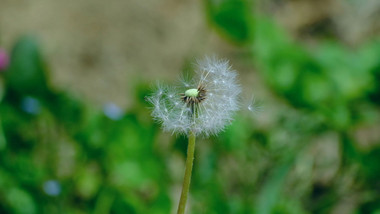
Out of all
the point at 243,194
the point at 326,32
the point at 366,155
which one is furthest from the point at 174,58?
the point at 366,155

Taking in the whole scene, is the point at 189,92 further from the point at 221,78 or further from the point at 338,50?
the point at 338,50

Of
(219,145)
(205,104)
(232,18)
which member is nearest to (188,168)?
(205,104)

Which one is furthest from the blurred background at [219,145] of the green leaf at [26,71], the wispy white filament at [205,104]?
the wispy white filament at [205,104]

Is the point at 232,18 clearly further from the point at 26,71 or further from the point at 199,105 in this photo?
the point at 199,105

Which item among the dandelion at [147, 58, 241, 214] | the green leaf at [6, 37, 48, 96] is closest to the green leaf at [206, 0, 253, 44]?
the green leaf at [6, 37, 48, 96]

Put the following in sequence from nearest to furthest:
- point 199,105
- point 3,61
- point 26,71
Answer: point 199,105 < point 26,71 < point 3,61

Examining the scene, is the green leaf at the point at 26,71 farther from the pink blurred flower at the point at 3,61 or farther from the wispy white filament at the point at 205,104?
the wispy white filament at the point at 205,104

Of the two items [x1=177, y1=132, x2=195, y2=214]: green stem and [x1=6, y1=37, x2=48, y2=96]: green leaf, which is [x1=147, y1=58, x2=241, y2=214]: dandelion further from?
[x1=6, y1=37, x2=48, y2=96]: green leaf

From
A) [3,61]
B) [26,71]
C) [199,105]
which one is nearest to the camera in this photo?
[199,105]
